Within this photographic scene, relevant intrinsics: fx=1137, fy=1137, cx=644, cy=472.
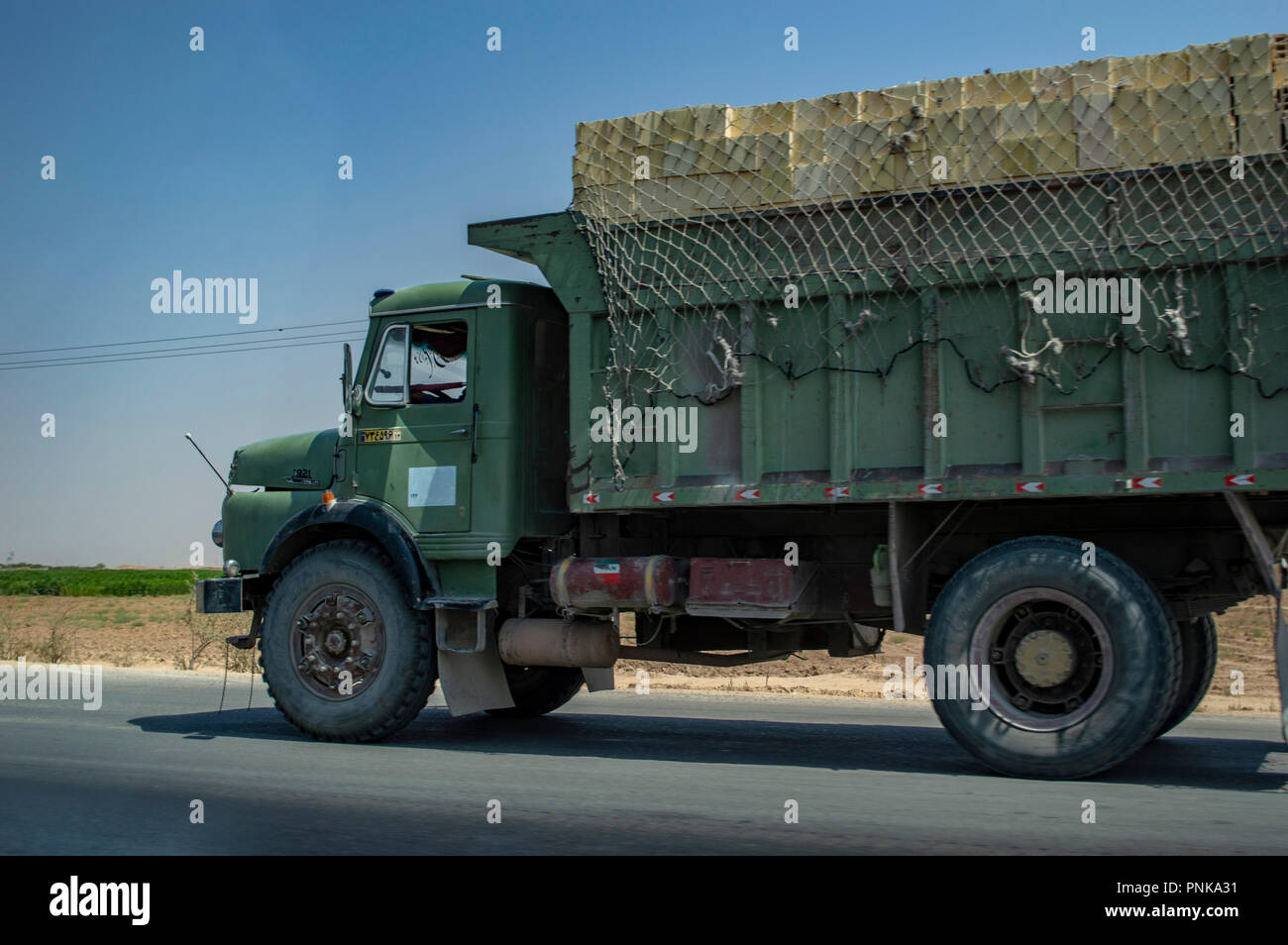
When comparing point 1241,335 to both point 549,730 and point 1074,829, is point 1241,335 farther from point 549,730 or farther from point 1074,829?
point 549,730

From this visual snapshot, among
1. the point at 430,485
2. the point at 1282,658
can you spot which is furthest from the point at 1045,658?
the point at 430,485

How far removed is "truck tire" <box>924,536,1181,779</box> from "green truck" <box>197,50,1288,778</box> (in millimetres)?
18

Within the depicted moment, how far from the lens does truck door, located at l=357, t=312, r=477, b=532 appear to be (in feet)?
27.5

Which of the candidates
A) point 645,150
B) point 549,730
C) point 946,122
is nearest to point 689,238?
point 645,150

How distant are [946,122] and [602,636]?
4.13 meters

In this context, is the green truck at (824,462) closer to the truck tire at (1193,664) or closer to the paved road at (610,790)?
the truck tire at (1193,664)

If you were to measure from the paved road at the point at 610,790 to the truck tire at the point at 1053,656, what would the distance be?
0.22 meters

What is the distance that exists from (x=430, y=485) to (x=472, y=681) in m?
1.48

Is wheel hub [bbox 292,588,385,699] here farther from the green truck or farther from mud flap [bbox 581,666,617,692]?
mud flap [bbox 581,666,617,692]

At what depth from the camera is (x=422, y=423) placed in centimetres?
856

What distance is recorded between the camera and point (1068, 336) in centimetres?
654

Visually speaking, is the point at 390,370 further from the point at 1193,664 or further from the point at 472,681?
the point at 1193,664
